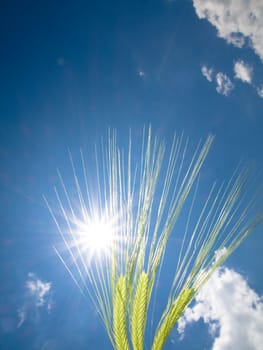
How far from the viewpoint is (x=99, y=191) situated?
7.75 feet

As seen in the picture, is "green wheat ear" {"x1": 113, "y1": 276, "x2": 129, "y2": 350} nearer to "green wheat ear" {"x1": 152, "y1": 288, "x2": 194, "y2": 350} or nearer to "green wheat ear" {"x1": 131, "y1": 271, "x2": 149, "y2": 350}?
"green wheat ear" {"x1": 131, "y1": 271, "x2": 149, "y2": 350}

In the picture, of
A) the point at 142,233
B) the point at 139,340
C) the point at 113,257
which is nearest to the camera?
the point at 139,340

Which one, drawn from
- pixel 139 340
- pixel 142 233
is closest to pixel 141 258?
pixel 142 233

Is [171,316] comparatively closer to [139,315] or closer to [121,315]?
[139,315]

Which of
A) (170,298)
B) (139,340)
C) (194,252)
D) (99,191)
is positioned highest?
(99,191)

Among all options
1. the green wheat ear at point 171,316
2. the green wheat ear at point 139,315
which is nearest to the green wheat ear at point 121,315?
the green wheat ear at point 139,315

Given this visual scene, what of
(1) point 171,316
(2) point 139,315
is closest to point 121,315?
(2) point 139,315

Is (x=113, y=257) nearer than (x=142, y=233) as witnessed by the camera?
No

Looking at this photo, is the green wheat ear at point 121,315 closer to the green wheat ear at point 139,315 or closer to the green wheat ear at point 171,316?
the green wheat ear at point 139,315

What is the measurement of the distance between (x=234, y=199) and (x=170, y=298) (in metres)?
0.93

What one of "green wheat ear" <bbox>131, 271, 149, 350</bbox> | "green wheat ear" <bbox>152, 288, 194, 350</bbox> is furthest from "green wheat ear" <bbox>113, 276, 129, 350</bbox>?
"green wheat ear" <bbox>152, 288, 194, 350</bbox>

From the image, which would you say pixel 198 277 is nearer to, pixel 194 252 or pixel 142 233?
pixel 194 252

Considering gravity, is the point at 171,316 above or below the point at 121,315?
below

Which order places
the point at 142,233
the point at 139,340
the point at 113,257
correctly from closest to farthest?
the point at 139,340 < the point at 142,233 < the point at 113,257
